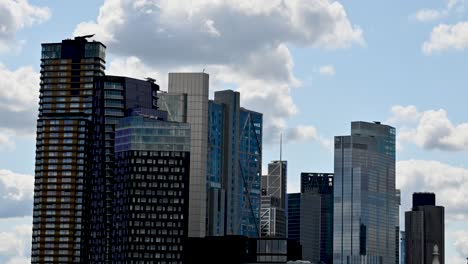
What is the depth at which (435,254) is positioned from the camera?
189250 millimetres

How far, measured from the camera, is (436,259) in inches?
7367

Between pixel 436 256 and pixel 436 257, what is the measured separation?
25.1 inches

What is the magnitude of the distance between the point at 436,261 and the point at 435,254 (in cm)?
173

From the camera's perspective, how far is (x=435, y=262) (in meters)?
188

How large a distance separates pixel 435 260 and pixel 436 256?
0.63 meters

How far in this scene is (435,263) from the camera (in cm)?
18850

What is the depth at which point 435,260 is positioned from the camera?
187750 mm

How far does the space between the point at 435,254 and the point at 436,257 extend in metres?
1.90

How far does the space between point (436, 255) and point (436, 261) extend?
1174 millimetres

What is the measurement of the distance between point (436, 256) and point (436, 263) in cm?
110

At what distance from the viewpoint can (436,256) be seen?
617 ft

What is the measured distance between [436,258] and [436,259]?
0.46 ft

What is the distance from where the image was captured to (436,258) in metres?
187

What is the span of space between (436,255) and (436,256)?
0.64 m
